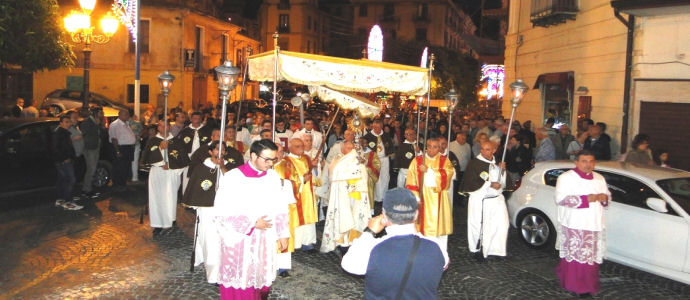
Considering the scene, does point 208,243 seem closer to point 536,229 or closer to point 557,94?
point 536,229

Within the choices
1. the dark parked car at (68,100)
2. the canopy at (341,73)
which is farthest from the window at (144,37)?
the canopy at (341,73)

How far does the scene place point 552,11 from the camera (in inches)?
573

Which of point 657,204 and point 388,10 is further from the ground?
point 388,10

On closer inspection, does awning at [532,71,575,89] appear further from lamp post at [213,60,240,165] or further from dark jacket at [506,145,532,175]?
lamp post at [213,60,240,165]

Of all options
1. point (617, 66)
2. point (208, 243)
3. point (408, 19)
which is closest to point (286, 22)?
point (408, 19)

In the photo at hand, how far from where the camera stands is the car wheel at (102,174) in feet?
40.8

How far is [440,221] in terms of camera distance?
7848mm

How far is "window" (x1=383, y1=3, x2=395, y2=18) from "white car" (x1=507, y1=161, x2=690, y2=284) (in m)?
55.0

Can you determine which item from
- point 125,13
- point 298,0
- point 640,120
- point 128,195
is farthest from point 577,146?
point 298,0

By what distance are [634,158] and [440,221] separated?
3836 millimetres

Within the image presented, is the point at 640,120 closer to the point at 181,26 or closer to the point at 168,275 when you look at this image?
the point at 168,275

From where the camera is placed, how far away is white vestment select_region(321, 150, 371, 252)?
25.5 ft

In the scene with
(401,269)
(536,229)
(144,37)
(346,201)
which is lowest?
(536,229)

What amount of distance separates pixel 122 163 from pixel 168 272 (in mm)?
6325
